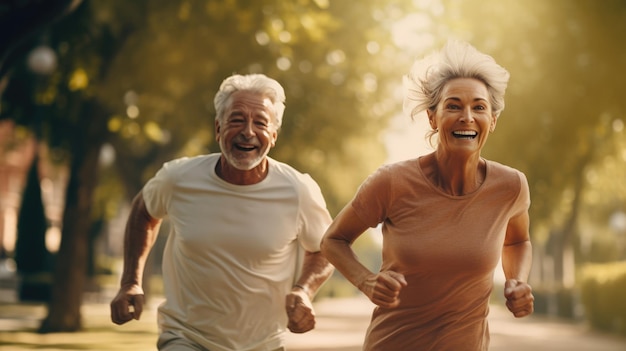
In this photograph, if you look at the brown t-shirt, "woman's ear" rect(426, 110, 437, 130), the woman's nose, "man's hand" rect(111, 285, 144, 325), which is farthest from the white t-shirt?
the woman's nose

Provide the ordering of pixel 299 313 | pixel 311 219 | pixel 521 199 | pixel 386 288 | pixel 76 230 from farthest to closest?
pixel 76 230, pixel 311 219, pixel 299 313, pixel 521 199, pixel 386 288

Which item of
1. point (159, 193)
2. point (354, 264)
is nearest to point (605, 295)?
point (159, 193)

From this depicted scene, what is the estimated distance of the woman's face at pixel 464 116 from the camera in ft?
14.6

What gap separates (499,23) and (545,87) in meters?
1.39

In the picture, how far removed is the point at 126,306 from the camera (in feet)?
17.3

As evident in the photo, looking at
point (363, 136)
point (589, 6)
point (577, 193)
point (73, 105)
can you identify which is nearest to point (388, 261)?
point (589, 6)

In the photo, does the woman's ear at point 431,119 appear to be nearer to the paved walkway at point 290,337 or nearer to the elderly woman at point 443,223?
the elderly woman at point 443,223

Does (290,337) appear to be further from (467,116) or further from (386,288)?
(386,288)

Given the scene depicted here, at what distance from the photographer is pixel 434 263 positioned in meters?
4.34

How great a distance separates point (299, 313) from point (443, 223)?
3.16 ft

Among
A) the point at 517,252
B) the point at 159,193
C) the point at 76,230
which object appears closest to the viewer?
the point at 517,252

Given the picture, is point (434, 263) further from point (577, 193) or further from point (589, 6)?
point (577, 193)

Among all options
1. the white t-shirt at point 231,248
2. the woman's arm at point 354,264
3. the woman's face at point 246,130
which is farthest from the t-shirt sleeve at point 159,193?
the woman's arm at point 354,264

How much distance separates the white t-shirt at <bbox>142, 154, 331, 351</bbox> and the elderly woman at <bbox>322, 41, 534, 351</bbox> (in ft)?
2.52
